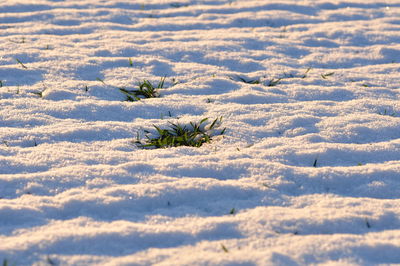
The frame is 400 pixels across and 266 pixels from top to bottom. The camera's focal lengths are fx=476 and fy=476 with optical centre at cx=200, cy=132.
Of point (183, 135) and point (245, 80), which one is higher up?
point (245, 80)

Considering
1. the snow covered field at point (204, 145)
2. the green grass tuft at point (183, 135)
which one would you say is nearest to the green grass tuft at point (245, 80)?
the snow covered field at point (204, 145)

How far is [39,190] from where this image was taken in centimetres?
234

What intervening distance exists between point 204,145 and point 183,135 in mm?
162

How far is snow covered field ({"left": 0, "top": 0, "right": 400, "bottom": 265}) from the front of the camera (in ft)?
6.60

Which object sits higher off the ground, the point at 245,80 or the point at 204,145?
the point at 245,80

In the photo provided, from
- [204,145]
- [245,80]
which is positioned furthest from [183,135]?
[245,80]

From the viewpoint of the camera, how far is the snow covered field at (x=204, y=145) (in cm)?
201

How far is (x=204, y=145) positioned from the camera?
2850 mm

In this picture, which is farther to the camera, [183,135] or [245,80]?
[245,80]

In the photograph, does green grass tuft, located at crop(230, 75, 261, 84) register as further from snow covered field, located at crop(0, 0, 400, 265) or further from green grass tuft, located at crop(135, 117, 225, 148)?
green grass tuft, located at crop(135, 117, 225, 148)

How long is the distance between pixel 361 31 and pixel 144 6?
2.42 m

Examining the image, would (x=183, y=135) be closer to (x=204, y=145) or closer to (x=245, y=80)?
(x=204, y=145)

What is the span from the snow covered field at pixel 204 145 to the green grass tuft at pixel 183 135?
0.06 metres

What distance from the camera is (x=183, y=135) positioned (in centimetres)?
293
